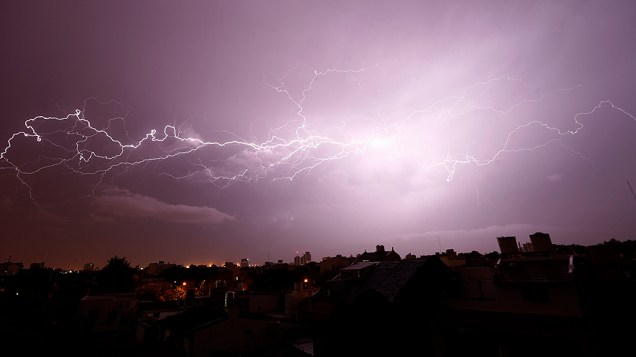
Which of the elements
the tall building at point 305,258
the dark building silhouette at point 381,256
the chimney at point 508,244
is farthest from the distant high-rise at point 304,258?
the chimney at point 508,244

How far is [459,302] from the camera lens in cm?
1866

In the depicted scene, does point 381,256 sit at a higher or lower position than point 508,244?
lower

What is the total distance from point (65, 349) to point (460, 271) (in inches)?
1289

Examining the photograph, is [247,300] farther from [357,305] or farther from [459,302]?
[459,302]

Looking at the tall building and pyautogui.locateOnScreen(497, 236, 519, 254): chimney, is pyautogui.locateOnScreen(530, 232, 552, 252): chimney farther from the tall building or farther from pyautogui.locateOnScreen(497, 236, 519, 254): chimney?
the tall building

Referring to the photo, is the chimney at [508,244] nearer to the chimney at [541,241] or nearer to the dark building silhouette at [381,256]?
the chimney at [541,241]

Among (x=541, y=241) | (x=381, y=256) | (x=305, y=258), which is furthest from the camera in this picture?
Answer: (x=305, y=258)

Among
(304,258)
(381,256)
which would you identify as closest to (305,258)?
(304,258)

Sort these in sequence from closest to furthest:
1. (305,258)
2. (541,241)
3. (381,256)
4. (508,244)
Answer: (541,241)
(508,244)
(381,256)
(305,258)

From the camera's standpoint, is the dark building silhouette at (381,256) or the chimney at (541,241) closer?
the chimney at (541,241)

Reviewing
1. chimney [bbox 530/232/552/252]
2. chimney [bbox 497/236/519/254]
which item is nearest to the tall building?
chimney [bbox 497/236/519/254]

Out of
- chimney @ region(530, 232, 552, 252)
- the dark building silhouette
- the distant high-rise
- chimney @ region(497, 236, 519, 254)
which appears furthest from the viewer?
the distant high-rise

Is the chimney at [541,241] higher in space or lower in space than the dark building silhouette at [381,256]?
higher

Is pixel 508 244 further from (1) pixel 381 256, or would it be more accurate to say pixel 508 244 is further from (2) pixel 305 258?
(2) pixel 305 258
